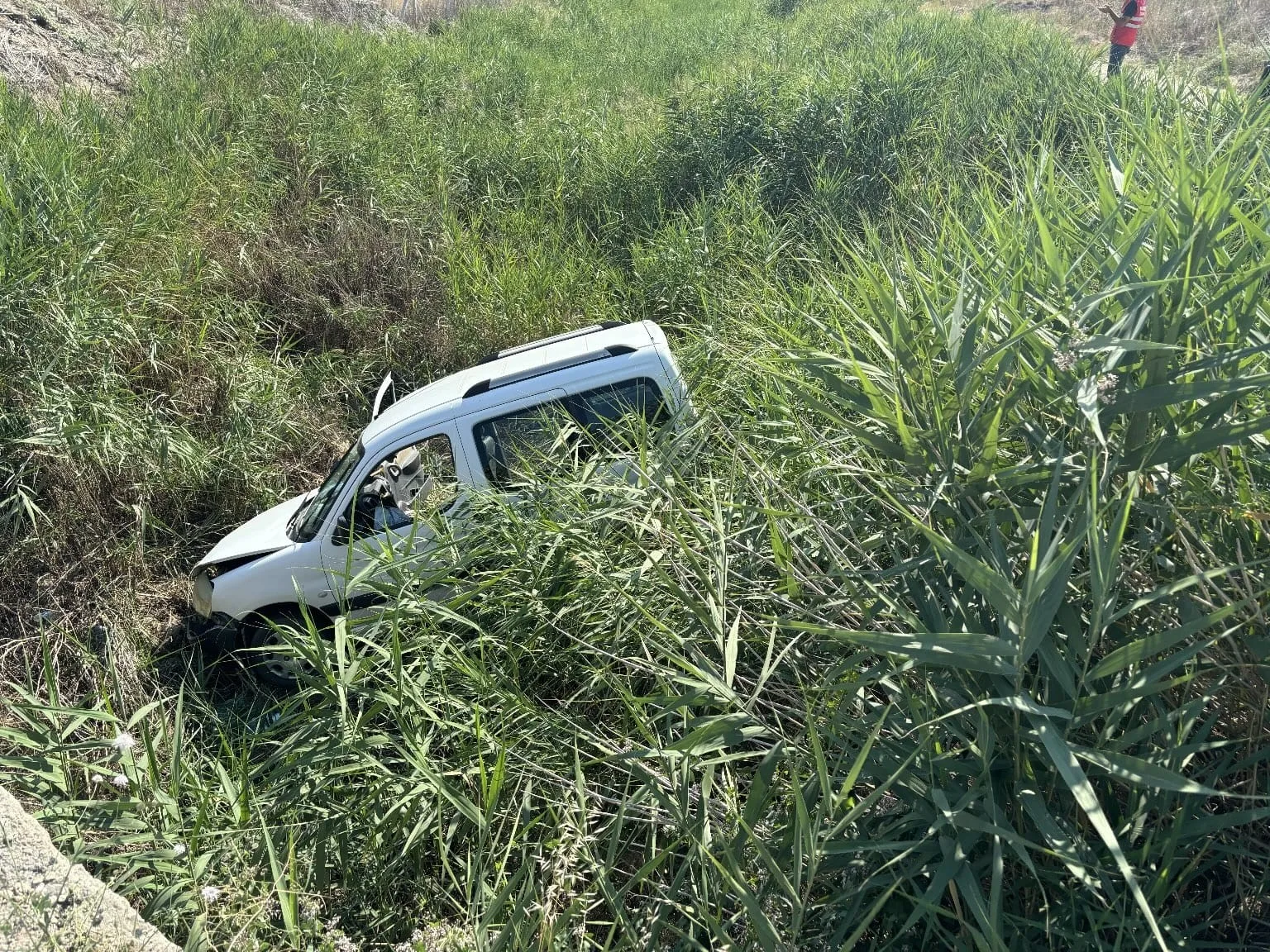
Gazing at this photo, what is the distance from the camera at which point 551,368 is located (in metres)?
5.57

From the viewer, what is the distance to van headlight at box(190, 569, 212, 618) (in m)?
5.63

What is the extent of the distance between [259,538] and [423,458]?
1.21 meters

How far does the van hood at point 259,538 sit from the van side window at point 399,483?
527 mm

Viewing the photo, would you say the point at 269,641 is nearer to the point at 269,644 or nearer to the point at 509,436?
the point at 269,644

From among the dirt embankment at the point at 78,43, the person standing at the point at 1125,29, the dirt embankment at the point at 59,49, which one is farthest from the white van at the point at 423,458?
the person standing at the point at 1125,29

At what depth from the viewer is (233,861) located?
10.7 feet

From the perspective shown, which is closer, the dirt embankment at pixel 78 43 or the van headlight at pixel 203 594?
the van headlight at pixel 203 594

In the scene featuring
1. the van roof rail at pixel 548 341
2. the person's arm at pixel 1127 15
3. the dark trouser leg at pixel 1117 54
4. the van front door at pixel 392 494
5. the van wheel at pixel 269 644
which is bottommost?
the van wheel at pixel 269 644

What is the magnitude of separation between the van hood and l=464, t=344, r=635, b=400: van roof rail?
4.91ft

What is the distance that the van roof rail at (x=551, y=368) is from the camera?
218 inches

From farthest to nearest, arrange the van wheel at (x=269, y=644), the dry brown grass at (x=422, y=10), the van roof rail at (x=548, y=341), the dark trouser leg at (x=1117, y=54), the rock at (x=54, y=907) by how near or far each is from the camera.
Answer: the dry brown grass at (x=422, y=10) < the dark trouser leg at (x=1117, y=54) < the van roof rail at (x=548, y=341) < the van wheel at (x=269, y=644) < the rock at (x=54, y=907)

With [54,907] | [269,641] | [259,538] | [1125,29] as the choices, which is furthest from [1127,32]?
[54,907]

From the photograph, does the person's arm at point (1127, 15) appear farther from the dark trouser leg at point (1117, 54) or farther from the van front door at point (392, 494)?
the van front door at point (392, 494)

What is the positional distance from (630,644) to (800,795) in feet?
5.19
